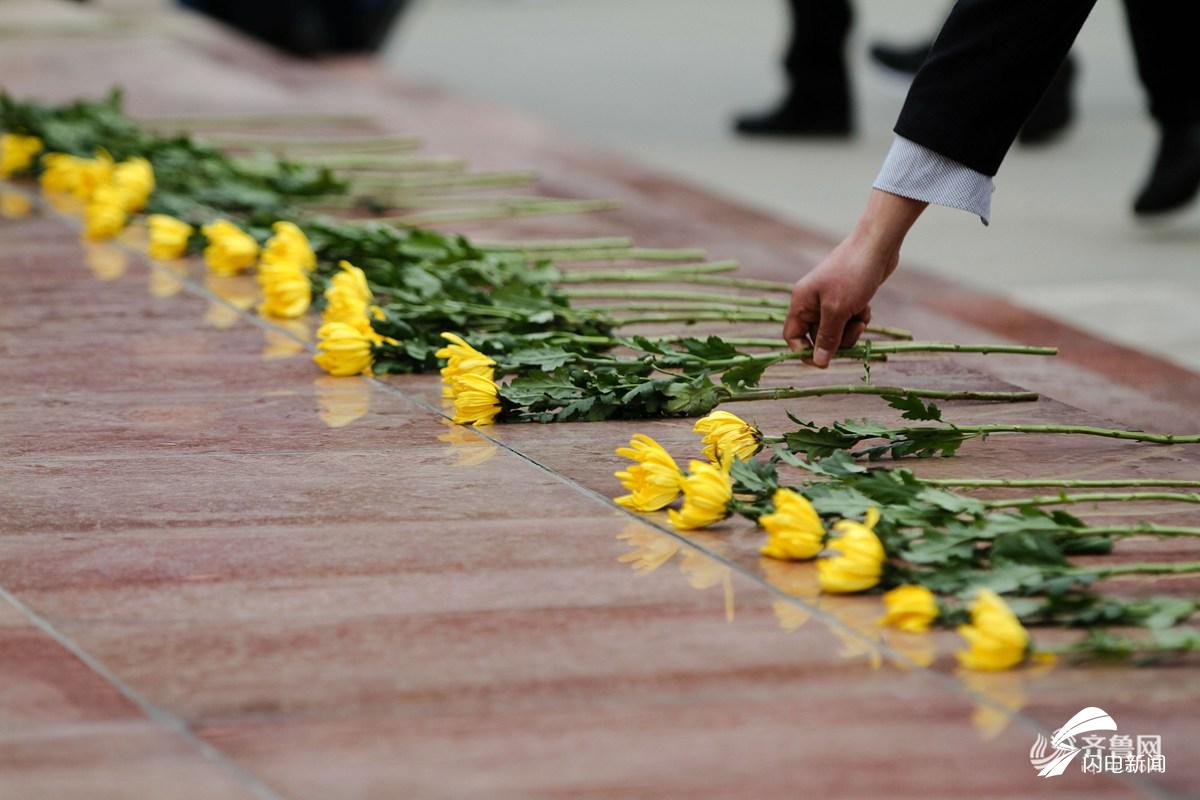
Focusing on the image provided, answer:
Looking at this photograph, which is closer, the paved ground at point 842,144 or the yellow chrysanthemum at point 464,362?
the yellow chrysanthemum at point 464,362

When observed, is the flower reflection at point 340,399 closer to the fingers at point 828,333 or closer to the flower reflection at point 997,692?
the fingers at point 828,333

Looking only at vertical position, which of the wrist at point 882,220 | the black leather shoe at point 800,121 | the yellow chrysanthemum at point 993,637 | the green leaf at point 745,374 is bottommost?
the yellow chrysanthemum at point 993,637

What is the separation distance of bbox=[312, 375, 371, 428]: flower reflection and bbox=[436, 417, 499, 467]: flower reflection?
0.12 metres

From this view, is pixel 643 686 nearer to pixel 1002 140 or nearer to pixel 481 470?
pixel 481 470

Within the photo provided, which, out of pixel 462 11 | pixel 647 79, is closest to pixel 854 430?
pixel 647 79

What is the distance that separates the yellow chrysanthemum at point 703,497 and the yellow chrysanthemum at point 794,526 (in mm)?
68

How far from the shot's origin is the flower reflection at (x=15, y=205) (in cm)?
324

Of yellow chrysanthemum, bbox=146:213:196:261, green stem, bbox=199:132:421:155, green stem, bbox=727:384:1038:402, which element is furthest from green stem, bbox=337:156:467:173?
green stem, bbox=727:384:1038:402

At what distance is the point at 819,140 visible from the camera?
623cm

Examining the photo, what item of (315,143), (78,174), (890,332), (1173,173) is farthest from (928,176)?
(1173,173)

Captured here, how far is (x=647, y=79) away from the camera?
770 cm

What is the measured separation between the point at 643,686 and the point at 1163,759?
1.20 feet

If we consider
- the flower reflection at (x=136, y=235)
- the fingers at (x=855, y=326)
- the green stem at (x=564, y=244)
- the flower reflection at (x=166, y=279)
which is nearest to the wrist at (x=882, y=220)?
the fingers at (x=855, y=326)

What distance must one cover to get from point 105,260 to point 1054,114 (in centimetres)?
393
